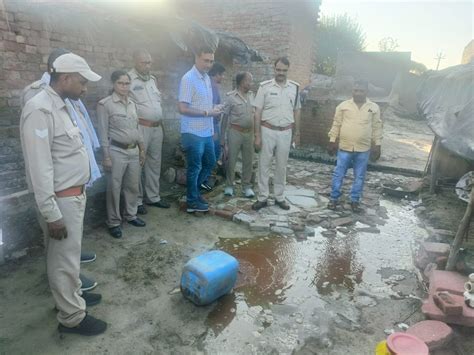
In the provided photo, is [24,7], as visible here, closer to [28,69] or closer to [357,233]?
[28,69]

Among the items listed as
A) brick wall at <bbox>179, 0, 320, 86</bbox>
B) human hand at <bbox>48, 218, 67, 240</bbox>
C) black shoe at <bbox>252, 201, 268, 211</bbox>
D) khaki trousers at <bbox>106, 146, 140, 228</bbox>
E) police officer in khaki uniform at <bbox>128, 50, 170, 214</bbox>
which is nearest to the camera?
human hand at <bbox>48, 218, 67, 240</bbox>

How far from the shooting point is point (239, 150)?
5.73 meters

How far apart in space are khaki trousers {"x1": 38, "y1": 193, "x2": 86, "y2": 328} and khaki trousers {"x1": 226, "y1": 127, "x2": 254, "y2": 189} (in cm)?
342

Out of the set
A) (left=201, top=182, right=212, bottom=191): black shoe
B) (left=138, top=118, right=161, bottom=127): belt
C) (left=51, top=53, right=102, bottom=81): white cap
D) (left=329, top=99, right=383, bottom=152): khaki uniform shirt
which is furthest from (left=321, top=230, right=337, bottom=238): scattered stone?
(left=51, top=53, right=102, bottom=81): white cap

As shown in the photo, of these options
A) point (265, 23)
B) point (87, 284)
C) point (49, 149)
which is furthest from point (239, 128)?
point (265, 23)

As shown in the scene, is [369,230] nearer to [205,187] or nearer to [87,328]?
[205,187]

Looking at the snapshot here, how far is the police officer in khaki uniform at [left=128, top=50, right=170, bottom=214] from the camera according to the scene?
4.32m

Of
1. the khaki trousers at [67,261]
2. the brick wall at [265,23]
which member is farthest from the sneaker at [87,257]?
the brick wall at [265,23]

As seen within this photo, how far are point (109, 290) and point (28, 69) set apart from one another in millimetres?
2460

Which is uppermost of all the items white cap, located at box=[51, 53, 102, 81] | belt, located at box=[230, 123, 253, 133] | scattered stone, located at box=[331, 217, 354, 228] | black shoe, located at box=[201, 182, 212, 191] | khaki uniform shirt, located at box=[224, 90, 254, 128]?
white cap, located at box=[51, 53, 102, 81]

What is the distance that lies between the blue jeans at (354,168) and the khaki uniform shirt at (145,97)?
2.97 metres

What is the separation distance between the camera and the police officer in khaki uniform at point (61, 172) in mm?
2100

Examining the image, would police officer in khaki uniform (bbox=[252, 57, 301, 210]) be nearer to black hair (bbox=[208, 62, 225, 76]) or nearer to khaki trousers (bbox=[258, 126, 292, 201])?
khaki trousers (bbox=[258, 126, 292, 201])

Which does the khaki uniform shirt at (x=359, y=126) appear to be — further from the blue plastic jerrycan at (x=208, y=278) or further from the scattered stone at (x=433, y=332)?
the blue plastic jerrycan at (x=208, y=278)
